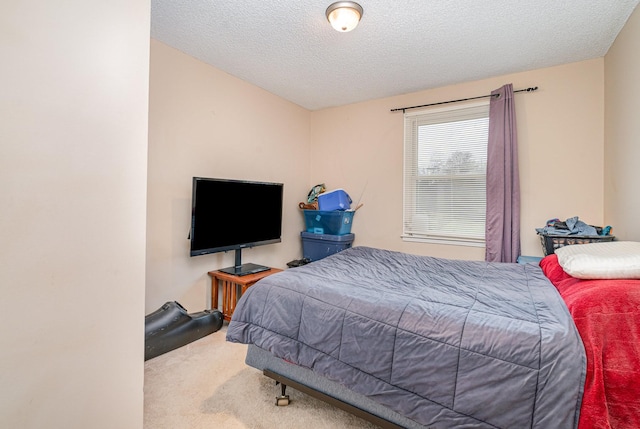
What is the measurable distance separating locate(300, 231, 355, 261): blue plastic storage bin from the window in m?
0.74

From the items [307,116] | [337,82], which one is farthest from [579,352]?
[307,116]

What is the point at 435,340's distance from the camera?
119 centimetres

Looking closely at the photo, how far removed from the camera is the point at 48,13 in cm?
99

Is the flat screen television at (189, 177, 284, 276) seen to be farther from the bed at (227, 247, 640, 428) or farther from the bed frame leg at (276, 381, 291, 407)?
the bed frame leg at (276, 381, 291, 407)

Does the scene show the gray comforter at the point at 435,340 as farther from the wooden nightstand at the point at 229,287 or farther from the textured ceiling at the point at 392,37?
the textured ceiling at the point at 392,37

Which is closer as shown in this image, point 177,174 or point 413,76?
point 177,174

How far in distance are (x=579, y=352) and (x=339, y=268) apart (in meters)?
1.35

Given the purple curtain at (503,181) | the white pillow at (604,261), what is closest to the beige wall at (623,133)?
the purple curtain at (503,181)

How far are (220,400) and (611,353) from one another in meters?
1.89

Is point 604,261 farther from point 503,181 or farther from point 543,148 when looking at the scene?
point 543,148

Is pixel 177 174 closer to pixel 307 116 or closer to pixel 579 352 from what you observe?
pixel 307 116

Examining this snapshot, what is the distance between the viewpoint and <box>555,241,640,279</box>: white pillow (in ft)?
3.98

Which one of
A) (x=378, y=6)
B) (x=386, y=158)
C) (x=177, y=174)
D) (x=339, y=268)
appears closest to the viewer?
(x=378, y=6)

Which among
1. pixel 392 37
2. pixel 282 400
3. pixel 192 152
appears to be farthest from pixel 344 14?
pixel 282 400
